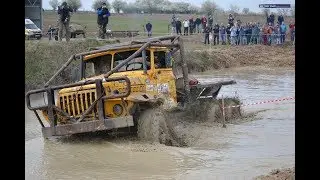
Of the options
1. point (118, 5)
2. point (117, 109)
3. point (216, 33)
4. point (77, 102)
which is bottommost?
point (117, 109)

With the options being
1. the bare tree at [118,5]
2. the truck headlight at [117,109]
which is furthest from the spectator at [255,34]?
the bare tree at [118,5]

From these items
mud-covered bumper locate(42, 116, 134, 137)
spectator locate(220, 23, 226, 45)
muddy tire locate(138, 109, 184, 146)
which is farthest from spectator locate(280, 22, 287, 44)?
mud-covered bumper locate(42, 116, 134, 137)

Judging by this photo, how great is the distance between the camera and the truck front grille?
9602 mm

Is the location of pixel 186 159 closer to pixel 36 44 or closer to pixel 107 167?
pixel 107 167

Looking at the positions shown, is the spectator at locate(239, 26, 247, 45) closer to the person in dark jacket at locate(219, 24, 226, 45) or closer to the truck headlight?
the person in dark jacket at locate(219, 24, 226, 45)

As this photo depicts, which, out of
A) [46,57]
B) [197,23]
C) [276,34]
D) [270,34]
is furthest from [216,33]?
[46,57]

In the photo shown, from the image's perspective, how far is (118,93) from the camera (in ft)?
31.5

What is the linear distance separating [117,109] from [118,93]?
0.32m

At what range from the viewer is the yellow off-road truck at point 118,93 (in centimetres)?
952

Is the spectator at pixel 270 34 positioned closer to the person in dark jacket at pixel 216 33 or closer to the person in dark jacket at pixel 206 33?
the person in dark jacket at pixel 216 33

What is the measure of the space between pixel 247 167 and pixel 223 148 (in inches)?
65.8

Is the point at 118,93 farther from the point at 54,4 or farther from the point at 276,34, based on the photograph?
the point at 54,4

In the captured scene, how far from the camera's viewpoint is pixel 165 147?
9672 millimetres
